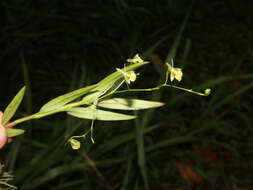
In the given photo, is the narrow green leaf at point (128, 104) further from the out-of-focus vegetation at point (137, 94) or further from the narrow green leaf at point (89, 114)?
the out-of-focus vegetation at point (137, 94)

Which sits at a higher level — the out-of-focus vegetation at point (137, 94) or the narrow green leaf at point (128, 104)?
the out-of-focus vegetation at point (137, 94)

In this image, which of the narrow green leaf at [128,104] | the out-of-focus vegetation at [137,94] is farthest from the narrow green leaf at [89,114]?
the out-of-focus vegetation at [137,94]

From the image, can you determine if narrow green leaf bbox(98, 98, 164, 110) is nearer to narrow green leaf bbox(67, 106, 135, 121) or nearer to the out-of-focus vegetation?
narrow green leaf bbox(67, 106, 135, 121)

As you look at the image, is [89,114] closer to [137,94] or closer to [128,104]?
[128,104]

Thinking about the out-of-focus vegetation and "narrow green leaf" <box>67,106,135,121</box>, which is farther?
the out-of-focus vegetation

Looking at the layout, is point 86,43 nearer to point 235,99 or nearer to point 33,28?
point 33,28

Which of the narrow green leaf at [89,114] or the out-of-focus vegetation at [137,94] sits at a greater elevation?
the out-of-focus vegetation at [137,94]

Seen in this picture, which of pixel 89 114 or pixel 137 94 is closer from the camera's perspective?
pixel 89 114

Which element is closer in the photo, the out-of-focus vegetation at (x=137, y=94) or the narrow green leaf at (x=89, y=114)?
the narrow green leaf at (x=89, y=114)

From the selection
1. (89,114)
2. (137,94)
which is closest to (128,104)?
(89,114)

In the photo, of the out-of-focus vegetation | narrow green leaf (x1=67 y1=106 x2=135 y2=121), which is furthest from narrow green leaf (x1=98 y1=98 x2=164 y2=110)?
the out-of-focus vegetation
